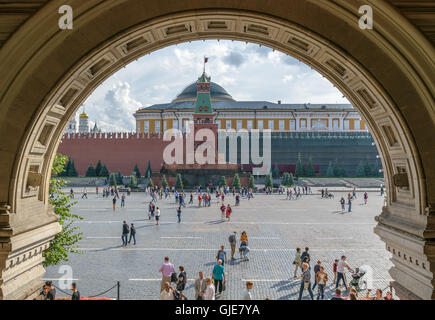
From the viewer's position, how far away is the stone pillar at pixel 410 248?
15.0 ft

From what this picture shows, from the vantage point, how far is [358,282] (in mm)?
9828

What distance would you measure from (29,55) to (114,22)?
1.25 metres

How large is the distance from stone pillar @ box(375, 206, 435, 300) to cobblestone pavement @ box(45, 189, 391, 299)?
4.38 meters

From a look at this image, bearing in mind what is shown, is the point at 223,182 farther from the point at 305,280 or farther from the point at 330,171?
the point at 305,280

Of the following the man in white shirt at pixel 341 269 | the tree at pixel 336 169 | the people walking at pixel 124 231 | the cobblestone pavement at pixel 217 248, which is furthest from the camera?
the tree at pixel 336 169

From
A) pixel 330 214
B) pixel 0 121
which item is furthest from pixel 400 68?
pixel 330 214

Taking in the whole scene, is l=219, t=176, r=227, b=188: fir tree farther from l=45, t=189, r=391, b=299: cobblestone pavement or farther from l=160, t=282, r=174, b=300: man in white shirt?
l=160, t=282, r=174, b=300: man in white shirt

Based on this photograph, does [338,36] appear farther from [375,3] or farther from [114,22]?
[114,22]

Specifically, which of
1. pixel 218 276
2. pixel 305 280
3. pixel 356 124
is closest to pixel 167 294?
pixel 218 276

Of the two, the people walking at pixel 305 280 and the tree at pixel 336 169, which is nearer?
the people walking at pixel 305 280

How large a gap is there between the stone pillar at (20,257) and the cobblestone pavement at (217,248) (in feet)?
14.3

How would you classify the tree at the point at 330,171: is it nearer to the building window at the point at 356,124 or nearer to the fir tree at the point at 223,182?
the fir tree at the point at 223,182

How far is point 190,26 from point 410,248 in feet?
16.8

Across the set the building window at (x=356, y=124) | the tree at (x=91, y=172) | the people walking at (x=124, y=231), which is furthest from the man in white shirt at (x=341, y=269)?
the building window at (x=356, y=124)
